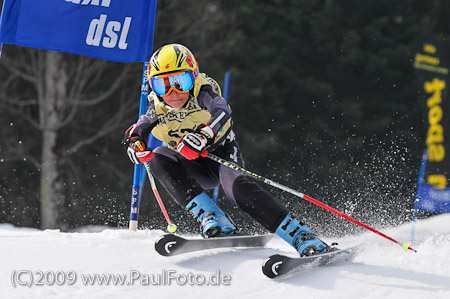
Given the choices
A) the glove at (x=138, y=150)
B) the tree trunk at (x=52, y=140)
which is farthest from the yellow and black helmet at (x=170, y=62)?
the tree trunk at (x=52, y=140)

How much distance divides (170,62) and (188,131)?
1.43ft

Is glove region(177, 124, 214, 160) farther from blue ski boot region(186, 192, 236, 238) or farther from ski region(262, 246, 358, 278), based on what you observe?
→ ski region(262, 246, 358, 278)

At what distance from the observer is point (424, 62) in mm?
8148

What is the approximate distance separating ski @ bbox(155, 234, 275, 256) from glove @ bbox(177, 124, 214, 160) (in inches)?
18.5

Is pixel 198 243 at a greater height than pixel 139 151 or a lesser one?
lesser

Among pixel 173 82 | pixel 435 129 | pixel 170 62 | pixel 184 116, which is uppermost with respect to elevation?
pixel 170 62

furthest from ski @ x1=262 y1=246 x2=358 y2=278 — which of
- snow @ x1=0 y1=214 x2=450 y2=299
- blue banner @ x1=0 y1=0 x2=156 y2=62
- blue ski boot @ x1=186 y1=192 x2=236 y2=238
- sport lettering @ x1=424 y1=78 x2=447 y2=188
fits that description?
sport lettering @ x1=424 y1=78 x2=447 y2=188

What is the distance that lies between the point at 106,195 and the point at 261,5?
6666 mm

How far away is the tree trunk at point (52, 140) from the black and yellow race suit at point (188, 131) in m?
7.81

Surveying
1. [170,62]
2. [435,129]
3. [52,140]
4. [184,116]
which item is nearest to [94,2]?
[170,62]

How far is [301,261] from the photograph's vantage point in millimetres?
3035

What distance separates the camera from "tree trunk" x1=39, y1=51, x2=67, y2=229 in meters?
11.0

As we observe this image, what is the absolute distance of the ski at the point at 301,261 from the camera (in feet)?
9.64

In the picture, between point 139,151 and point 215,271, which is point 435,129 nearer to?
point 139,151
